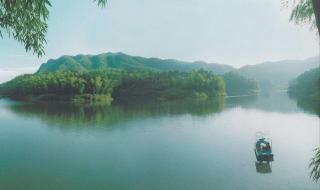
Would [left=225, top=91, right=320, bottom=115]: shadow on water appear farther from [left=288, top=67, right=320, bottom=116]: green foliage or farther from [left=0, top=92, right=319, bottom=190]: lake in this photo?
[left=0, top=92, right=319, bottom=190]: lake

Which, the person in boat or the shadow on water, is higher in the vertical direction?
the person in boat

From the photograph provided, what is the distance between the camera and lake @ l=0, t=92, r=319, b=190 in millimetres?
21188

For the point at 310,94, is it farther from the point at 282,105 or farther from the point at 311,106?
the point at 311,106

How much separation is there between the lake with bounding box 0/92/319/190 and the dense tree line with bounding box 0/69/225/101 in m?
66.0

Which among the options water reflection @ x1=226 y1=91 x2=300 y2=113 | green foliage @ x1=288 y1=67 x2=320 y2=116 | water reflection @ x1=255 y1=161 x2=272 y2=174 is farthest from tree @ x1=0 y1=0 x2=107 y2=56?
water reflection @ x1=226 y1=91 x2=300 y2=113

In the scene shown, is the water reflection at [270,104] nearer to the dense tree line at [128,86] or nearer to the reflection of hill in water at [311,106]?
the reflection of hill in water at [311,106]

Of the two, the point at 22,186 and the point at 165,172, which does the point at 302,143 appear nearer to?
the point at 165,172

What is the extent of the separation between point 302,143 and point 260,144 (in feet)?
31.5

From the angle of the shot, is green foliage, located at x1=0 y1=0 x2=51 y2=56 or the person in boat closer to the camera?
green foliage, located at x1=0 y1=0 x2=51 y2=56

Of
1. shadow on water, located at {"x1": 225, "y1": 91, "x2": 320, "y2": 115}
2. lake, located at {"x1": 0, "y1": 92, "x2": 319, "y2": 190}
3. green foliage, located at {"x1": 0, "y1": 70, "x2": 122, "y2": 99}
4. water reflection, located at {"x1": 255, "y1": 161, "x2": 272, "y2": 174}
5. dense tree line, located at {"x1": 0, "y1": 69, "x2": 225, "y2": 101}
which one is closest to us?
lake, located at {"x1": 0, "y1": 92, "x2": 319, "y2": 190}

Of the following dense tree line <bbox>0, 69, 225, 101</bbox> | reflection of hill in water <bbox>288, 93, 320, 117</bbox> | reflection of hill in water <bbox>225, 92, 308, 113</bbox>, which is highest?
dense tree line <bbox>0, 69, 225, 101</bbox>

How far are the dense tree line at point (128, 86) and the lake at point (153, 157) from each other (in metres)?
66.0

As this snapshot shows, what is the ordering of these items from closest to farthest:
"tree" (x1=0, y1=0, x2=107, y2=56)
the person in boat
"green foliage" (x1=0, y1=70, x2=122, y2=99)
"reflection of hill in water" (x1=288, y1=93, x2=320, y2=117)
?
"tree" (x1=0, y1=0, x2=107, y2=56), the person in boat, "reflection of hill in water" (x1=288, y1=93, x2=320, y2=117), "green foliage" (x1=0, y1=70, x2=122, y2=99)

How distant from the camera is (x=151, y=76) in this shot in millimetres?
138750
